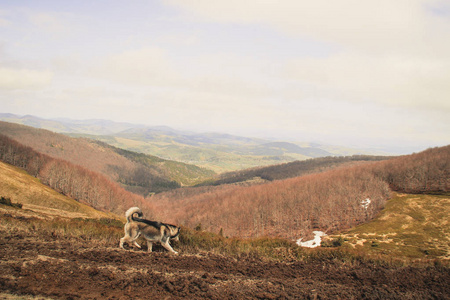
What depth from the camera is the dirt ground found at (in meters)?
10.3

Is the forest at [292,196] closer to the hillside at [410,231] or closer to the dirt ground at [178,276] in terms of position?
the hillside at [410,231]

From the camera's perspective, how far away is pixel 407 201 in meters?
83.1

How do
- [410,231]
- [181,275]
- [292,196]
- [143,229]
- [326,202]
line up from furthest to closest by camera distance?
[292,196]
[326,202]
[410,231]
[143,229]
[181,275]

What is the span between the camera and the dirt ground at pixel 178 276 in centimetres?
1030

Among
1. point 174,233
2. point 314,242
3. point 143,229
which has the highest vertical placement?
point 143,229

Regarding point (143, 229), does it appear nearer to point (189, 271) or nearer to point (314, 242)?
point (189, 271)

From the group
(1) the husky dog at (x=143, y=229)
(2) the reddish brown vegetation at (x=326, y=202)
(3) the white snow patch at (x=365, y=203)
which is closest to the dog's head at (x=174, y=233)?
(1) the husky dog at (x=143, y=229)

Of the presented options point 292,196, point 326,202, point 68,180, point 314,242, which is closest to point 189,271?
point 314,242

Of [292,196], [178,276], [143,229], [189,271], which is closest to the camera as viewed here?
[178,276]

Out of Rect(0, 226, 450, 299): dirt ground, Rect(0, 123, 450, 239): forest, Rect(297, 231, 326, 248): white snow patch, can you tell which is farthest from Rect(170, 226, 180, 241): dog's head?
Rect(0, 123, 450, 239): forest

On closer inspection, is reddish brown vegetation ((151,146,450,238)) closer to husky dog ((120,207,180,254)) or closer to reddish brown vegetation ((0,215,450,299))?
reddish brown vegetation ((0,215,450,299))

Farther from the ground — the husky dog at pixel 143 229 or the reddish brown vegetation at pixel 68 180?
the husky dog at pixel 143 229

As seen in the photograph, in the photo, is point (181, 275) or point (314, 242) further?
point (314, 242)

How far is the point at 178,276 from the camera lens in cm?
1259
